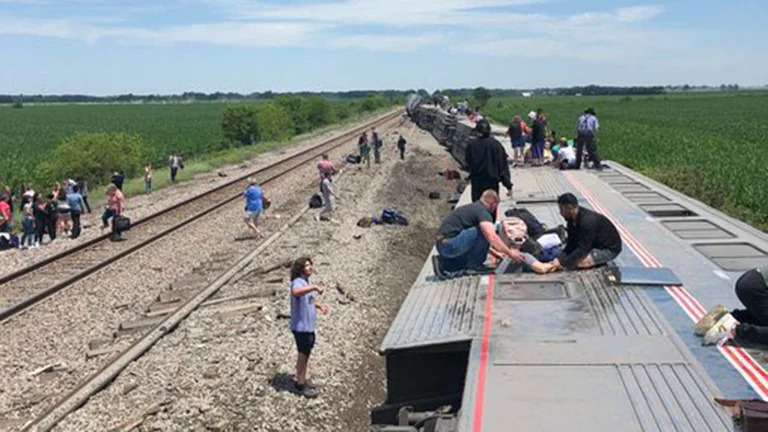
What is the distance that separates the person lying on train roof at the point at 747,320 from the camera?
6.32 meters

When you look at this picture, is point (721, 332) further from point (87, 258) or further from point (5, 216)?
point (5, 216)

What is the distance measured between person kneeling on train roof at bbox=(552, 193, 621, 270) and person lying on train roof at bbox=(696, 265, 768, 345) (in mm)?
1885

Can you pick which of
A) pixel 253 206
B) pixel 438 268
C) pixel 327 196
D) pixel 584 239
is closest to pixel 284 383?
pixel 438 268

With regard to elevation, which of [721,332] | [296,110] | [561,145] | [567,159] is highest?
[721,332]

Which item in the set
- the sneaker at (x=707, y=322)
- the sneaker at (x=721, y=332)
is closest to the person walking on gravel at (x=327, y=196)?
the sneaker at (x=707, y=322)

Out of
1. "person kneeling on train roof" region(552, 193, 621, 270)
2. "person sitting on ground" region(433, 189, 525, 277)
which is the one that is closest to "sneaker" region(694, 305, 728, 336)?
"person kneeling on train roof" region(552, 193, 621, 270)

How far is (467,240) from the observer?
8.89 meters

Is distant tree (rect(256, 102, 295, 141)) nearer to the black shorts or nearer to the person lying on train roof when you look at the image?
the black shorts

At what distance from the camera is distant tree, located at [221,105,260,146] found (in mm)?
56281

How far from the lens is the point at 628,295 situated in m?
7.70

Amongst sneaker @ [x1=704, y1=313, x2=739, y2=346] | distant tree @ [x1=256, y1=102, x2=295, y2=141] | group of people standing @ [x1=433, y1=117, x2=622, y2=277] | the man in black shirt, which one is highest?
the man in black shirt

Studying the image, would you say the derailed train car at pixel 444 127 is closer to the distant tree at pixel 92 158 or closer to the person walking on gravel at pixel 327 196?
the person walking on gravel at pixel 327 196

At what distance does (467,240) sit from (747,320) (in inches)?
122

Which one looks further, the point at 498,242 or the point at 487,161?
the point at 487,161
